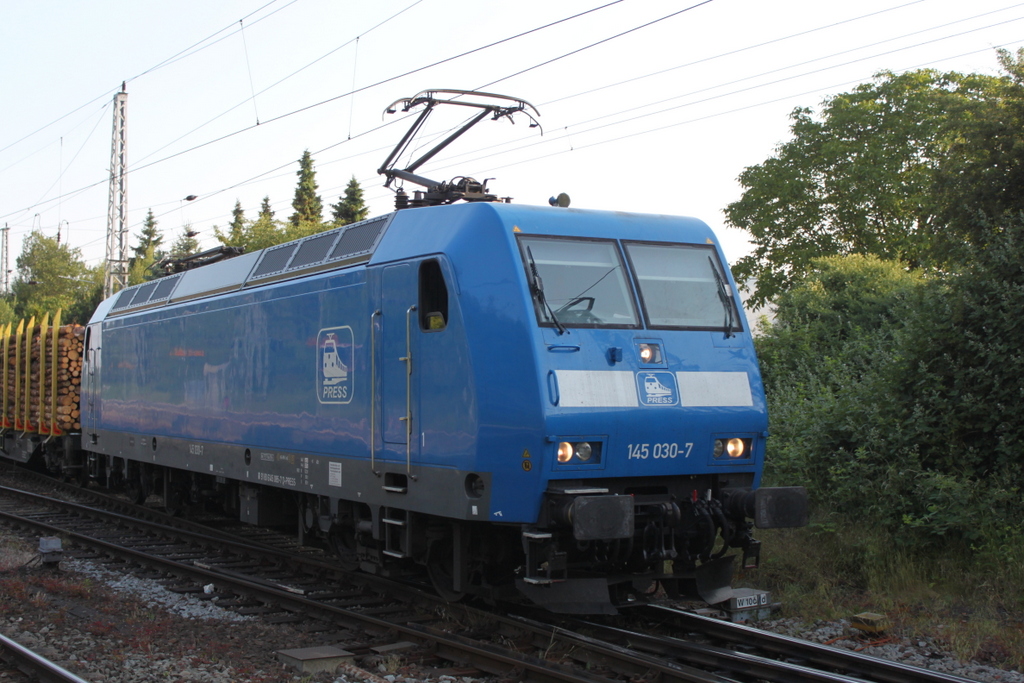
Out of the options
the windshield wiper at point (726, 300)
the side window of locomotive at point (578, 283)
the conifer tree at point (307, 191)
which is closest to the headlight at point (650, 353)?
the side window of locomotive at point (578, 283)

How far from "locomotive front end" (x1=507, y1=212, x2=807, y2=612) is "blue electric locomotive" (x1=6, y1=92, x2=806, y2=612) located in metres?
0.02

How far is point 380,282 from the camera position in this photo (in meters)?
7.92

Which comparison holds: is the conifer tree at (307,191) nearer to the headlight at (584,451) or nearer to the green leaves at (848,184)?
the green leaves at (848,184)

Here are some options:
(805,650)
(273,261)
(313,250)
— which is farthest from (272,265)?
(805,650)

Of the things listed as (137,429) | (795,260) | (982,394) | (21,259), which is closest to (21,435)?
(137,429)

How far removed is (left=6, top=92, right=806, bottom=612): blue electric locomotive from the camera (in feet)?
21.8

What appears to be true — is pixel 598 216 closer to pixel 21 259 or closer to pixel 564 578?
pixel 564 578

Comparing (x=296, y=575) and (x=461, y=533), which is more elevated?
(x=461, y=533)

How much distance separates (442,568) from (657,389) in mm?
2384

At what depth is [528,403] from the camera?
6.50 meters

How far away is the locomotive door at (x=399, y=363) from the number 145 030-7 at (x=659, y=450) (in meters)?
1.71

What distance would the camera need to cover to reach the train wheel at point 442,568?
25.4 feet

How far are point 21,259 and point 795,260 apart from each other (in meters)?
67.2

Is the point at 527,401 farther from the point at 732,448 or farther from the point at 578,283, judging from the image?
the point at 732,448
